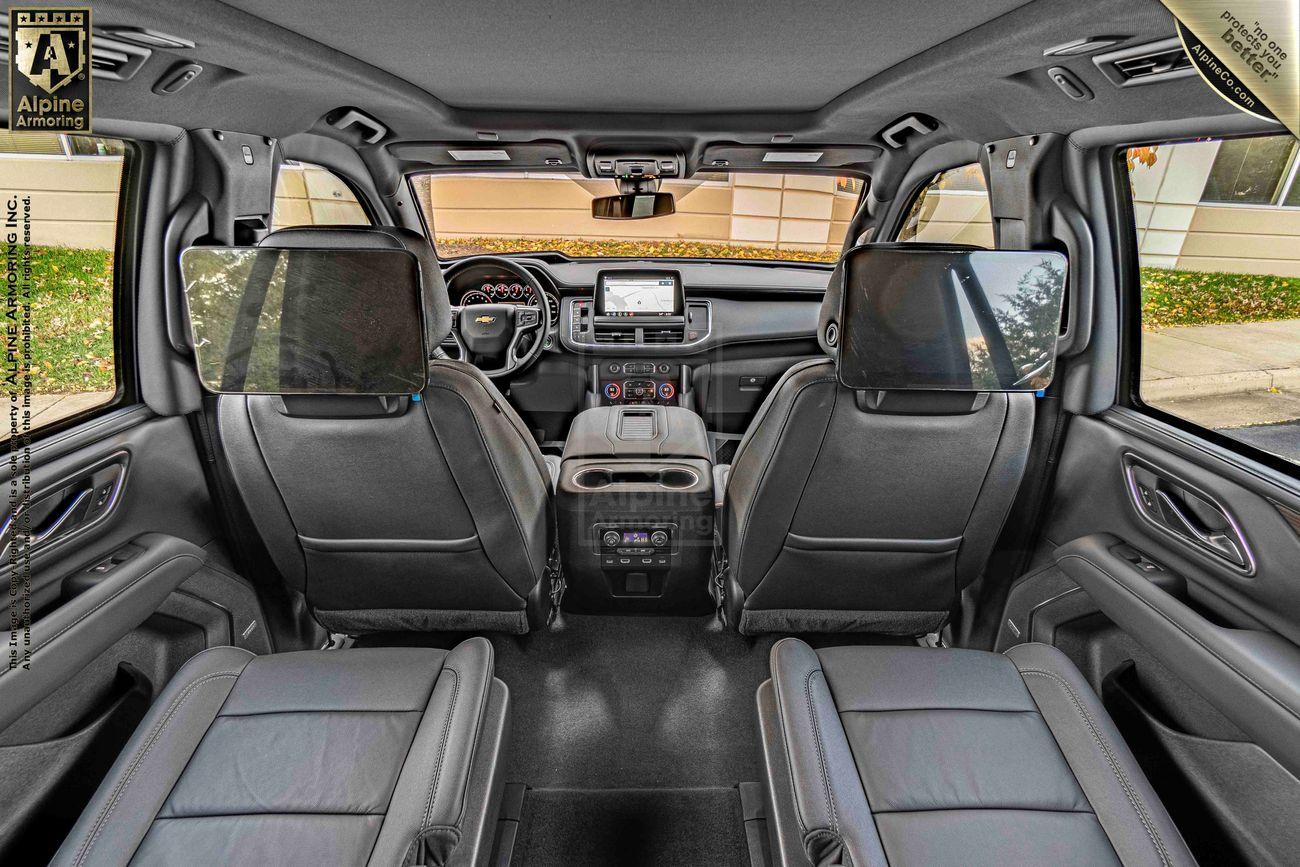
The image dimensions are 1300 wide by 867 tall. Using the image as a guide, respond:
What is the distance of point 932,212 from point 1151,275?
4.68 feet

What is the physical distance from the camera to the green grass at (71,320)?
1.56 metres

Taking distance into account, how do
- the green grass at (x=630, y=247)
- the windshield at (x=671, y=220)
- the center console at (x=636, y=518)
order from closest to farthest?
the center console at (x=636, y=518)
the green grass at (x=630, y=247)
the windshield at (x=671, y=220)

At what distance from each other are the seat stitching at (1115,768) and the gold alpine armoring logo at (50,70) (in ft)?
8.34

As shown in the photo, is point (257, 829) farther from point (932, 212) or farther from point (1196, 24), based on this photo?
point (932, 212)

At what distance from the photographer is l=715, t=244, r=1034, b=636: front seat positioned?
160 centimetres

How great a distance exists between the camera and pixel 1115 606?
1551mm

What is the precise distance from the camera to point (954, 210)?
3.02 m

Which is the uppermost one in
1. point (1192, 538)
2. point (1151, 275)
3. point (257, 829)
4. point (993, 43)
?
point (993, 43)

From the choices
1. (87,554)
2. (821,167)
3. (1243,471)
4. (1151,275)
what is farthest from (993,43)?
(87,554)

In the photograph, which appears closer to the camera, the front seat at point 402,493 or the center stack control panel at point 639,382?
the front seat at point 402,493

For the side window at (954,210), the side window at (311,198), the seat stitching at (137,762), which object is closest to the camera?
the seat stitching at (137,762)

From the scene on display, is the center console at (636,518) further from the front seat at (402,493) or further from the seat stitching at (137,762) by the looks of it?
the seat stitching at (137,762)

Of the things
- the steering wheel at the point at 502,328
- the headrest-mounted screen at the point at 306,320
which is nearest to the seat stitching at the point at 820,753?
the headrest-mounted screen at the point at 306,320

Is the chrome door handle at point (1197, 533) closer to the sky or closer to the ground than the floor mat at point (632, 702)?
closer to the sky
